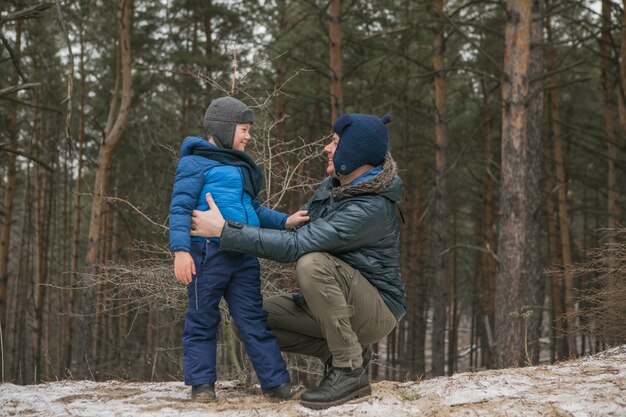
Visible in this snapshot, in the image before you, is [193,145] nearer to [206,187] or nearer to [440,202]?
[206,187]

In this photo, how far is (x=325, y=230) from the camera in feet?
11.5

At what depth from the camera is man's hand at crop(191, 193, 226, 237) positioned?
3549mm

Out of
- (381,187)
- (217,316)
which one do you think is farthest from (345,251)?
(217,316)

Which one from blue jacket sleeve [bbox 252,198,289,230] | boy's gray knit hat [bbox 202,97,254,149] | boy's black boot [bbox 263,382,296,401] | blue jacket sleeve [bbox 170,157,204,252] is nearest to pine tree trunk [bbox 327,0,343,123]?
blue jacket sleeve [bbox 252,198,289,230]

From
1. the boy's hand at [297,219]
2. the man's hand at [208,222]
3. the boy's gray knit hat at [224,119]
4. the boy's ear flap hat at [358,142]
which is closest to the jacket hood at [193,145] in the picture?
the boy's gray knit hat at [224,119]

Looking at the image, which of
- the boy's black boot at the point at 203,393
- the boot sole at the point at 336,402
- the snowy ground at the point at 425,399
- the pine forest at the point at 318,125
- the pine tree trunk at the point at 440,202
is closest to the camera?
the snowy ground at the point at 425,399

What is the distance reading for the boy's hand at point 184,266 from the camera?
11.4 ft

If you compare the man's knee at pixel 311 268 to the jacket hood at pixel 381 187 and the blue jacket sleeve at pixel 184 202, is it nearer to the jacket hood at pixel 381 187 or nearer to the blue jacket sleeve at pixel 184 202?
the jacket hood at pixel 381 187

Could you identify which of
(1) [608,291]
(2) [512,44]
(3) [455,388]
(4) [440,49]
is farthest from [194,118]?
(3) [455,388]

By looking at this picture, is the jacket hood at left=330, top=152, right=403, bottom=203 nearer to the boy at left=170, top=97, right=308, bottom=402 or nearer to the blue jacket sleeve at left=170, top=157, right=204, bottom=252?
the boy at left=170, top=97, right=308, bottom=402

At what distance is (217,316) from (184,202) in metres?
0.72

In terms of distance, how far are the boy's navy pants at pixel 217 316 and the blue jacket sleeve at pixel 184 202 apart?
0.66 ft

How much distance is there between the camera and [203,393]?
3779mm

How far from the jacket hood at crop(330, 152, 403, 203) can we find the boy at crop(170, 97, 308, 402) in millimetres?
596
